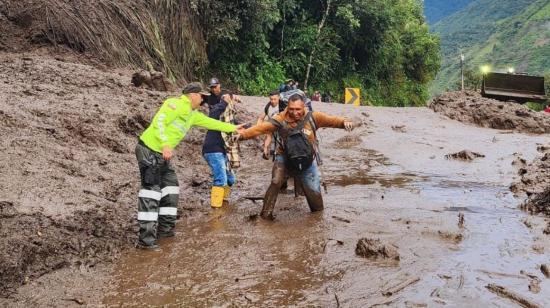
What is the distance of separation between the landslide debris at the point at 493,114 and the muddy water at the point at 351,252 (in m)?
9.07

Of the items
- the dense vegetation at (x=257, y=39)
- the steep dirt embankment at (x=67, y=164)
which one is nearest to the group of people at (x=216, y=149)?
the steep dirt embankment at (x=67, y=164)

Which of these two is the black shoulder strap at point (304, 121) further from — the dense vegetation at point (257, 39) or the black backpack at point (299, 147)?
the dense vegetation at point (257, 39)

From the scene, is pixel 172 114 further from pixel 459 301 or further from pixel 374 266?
pixel 459 301

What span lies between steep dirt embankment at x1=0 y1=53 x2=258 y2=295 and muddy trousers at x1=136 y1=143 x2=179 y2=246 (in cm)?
29

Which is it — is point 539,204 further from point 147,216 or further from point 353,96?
point 353,96

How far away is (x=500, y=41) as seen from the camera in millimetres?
97875

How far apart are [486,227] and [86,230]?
4.41m

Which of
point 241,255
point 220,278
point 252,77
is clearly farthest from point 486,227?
point 252,77

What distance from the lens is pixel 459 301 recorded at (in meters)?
4.19

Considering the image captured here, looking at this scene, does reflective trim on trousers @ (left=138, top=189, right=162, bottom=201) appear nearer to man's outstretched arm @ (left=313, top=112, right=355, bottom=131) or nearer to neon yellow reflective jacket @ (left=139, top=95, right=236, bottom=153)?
neon yellow reflective jacket @ (left=139, top=95, right=236, bottom=153)

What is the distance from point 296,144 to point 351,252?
1.76 meters

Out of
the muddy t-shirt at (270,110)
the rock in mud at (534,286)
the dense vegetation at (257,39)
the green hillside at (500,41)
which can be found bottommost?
the rock in mud at (534,286)

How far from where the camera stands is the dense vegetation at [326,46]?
22.6 metres

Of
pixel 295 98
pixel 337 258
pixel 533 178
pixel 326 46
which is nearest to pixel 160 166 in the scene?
pixel 295 98
